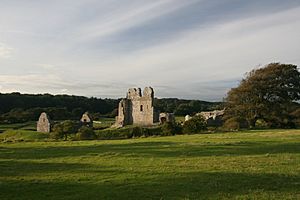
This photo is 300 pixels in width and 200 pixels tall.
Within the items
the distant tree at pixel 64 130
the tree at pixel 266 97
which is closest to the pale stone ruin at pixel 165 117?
the tree at pixel 266 97

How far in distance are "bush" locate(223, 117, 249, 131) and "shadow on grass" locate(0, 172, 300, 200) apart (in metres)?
44.4

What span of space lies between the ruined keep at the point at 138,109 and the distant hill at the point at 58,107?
9.47 m

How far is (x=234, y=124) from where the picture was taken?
6138 centimetres

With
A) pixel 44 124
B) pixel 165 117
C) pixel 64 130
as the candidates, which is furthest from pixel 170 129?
pixel 44 124

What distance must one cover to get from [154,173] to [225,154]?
881 centimetres

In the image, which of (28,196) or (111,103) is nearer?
(28,196)

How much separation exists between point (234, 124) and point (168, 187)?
48.0m

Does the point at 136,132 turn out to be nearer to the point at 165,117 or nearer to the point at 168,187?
the point at 165,117

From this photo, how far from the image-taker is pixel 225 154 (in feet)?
84.8

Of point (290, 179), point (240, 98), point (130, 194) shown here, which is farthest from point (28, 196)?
point (240, 98)

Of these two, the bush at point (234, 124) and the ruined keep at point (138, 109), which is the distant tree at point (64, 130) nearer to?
the ruined keep at point (138, 109)

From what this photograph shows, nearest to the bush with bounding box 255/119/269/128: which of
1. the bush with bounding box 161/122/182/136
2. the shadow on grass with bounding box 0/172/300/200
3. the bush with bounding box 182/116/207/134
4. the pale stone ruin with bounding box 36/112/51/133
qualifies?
the bush with bounding box 182/116/207/134

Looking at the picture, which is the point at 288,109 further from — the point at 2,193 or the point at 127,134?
the point at 2,193

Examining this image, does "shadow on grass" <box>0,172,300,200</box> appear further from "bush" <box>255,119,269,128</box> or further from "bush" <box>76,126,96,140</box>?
"bush" <box>255,119,269,128</box>
